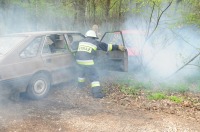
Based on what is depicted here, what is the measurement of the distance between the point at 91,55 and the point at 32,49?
1.64 metres

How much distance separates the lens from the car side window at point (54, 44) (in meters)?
6.68

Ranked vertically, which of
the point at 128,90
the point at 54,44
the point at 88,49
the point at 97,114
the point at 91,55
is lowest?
the point at 97,114

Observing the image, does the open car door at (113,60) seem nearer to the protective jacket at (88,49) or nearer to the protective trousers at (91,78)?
the protective jacket at (88,49)

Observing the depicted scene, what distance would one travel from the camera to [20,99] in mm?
6395

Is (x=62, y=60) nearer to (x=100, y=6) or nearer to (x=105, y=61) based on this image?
(x=105, y=61)

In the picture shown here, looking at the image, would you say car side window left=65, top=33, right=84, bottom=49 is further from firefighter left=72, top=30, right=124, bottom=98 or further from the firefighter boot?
the firefighter boot

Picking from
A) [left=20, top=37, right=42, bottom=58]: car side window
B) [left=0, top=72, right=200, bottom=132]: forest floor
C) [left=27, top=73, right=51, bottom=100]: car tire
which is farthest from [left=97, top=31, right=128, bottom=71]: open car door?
[left=20, top=37, right=42, bottom=58]: car side window

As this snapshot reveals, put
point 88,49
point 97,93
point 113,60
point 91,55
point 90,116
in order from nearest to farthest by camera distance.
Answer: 1. point 90,116
2. point 97,93
3. point 88,49
4. point 91,55
5. point 113,60

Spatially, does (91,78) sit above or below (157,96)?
above

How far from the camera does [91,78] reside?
23.2 feet

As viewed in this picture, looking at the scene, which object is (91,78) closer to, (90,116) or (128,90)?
(128,90)

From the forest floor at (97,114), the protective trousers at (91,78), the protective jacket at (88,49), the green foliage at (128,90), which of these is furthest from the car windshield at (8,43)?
the green foliage at (128,90)

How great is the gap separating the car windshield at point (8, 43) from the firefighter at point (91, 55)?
1.63m

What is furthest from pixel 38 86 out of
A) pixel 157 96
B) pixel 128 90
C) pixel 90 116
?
pixel 157 96
